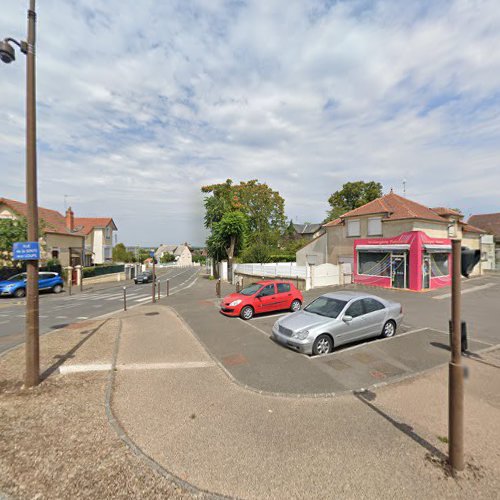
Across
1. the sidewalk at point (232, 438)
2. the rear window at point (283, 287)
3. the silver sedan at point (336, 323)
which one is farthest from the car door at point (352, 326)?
the rear window at point (283, 287)

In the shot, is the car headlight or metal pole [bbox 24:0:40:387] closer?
metal pole [bbox 24:0:40:387]

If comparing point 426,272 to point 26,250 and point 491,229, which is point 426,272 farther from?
point 491,229

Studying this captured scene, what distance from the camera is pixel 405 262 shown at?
1842 cm

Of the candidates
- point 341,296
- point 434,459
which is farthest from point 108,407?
point 341,296

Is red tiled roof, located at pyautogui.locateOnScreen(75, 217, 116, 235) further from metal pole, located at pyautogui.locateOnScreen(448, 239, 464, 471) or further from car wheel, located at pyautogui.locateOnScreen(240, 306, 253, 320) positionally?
metal pole, located at pyautogui.locateOnScreen(448, 239, 464, 471)

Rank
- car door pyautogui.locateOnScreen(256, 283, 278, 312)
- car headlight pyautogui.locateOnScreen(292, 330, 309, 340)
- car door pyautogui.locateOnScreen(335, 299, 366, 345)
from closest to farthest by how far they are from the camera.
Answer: car headlight pyautogui.locateOnScreen(292, 330, 309, 340)
car door pyautogui.locateOnScreen(335, 299, 366, 345)
car door pyautogui.locateOnScreen(256, 283, 278, 312)

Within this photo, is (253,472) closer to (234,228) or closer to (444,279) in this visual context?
(444,279)

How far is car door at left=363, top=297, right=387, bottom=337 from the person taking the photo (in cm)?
796

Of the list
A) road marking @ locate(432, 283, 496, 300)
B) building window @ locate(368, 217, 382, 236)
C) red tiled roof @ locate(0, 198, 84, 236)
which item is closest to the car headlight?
road marking @ locate(432, 283, 496, 300)

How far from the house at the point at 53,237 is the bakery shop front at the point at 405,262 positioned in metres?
26.4

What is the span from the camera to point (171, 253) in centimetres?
10631

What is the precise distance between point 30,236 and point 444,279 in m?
22.9

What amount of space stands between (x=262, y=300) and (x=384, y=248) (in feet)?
39.0

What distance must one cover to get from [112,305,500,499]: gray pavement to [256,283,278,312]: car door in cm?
558
